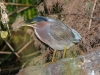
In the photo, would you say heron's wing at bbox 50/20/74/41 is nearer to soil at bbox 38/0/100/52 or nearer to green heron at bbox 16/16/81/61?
green heron at bbox 16/16/81/61

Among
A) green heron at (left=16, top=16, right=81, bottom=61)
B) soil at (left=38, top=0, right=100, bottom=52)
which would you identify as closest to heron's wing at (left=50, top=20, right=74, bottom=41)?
green heron at (left=16, top=16, right=81, bottom=61)

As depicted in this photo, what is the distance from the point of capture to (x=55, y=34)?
403 cm

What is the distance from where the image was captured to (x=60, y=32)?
13.4ft

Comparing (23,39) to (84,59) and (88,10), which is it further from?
(84,59)

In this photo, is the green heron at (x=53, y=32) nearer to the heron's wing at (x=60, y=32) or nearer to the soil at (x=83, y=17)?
the heron's wing at (x=60, y=32)

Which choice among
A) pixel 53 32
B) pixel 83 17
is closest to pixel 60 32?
pixel 53 32

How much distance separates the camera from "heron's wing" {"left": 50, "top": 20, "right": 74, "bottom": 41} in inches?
159

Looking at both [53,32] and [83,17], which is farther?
[83,17]

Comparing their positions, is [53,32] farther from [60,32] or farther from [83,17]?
[83,17]

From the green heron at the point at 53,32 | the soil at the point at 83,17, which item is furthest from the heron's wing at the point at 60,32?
the soil at the point at 83,17

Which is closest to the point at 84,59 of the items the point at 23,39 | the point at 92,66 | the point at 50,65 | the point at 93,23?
the point at 92,66

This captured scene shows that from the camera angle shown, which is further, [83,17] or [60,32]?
[83,17]

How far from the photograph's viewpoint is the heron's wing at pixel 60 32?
4030 millimetres

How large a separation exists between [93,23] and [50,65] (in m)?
1.41
